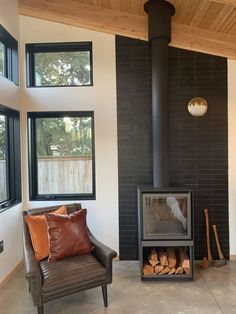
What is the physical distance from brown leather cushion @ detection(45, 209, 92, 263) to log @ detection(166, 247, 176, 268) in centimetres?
97

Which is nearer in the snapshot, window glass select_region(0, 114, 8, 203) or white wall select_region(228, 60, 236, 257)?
window glass select_region(0, 114, 8, 203)

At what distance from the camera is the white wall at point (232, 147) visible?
3652mm

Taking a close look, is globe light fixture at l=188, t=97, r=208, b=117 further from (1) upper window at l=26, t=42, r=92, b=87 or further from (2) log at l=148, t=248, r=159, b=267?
(2) log at l=148, t=248, r=159, b=267

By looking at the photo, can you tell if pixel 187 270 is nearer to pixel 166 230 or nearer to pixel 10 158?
pixel 166 230

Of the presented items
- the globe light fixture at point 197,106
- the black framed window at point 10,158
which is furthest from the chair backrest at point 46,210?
the globe light fixture at point 197,106

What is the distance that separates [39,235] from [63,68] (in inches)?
86.9

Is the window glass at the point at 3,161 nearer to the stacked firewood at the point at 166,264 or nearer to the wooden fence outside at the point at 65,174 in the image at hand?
the wooden fence outside at the point at 65,174

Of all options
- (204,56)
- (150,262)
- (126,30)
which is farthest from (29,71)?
(150,262)

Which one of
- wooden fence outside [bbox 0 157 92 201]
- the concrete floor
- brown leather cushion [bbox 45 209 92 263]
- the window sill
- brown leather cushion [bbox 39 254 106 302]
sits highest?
wooden fence outside [bbox 0 157 92 201]

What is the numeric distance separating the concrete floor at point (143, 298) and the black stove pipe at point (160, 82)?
111 centimetres

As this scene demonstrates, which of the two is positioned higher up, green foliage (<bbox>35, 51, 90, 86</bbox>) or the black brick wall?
green foliage (<bbox>35, 51, 90, 86</bbox>)

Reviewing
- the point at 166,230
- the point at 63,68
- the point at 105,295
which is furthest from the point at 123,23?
the point at 105,295

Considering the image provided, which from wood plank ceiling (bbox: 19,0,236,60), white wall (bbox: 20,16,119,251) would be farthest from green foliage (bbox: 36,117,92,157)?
wood plank ceiling (bbox: 19,0,236,60)

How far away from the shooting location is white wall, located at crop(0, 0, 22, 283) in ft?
10.1
